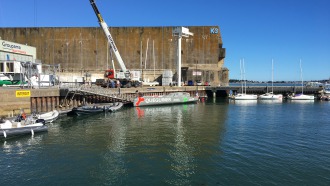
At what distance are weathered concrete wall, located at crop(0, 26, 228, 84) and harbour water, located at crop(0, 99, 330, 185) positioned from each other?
50683mm

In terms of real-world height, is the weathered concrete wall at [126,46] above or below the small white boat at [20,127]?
above

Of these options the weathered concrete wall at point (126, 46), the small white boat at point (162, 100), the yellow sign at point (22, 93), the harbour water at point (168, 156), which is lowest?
the harbour water at point (168, 156)

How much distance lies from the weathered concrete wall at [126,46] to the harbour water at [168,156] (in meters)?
50.7

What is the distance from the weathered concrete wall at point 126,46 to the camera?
73.4m

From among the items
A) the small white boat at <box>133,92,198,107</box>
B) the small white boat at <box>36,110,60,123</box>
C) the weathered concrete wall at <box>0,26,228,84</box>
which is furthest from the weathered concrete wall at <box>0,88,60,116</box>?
the weathered concrete wall at <box>0,26,228,84</box>

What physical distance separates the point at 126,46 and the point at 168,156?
62.5 m

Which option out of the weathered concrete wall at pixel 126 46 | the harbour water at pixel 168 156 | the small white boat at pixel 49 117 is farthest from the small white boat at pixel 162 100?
the weathered concrete wall at pixel 126 46

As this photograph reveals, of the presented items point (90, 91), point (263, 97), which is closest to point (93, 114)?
point (90, 91)

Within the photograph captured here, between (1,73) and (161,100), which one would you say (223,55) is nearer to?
(161,100)

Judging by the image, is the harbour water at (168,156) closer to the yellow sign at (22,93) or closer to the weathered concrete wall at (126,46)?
the yellow sign at (22,93)

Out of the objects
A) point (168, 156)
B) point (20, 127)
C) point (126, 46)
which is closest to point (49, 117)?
point (20, 127)

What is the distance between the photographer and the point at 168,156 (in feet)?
50.0

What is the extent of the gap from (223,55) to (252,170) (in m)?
66.8

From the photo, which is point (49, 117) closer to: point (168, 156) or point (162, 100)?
point (168, 156)
